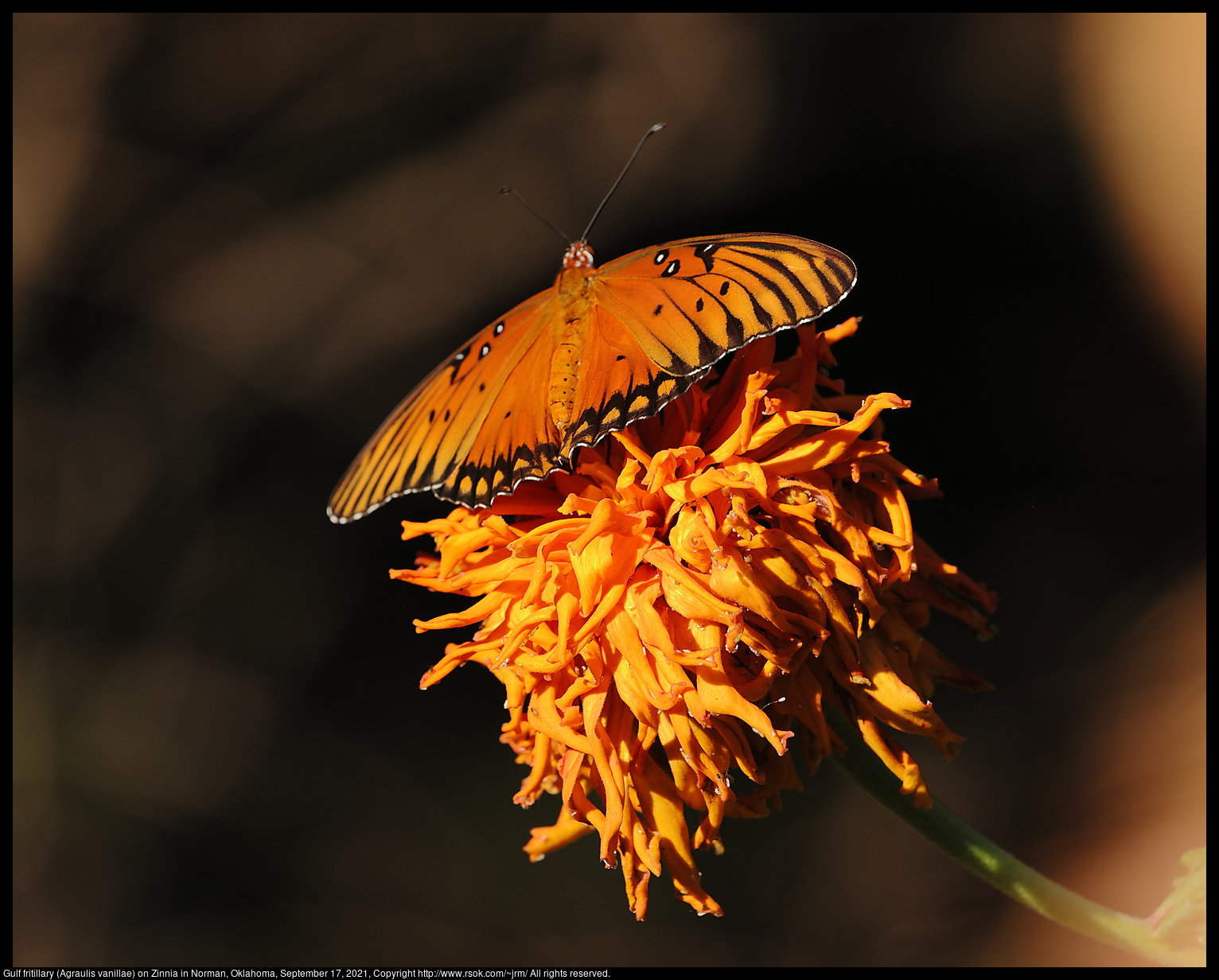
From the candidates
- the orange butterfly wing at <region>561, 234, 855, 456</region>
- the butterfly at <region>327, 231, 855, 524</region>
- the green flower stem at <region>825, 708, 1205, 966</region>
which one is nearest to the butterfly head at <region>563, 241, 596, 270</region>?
the butterfly at <region>327, 231, 855, 524</region>

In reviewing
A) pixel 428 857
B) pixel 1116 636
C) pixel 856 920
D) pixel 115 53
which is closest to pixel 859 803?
pixel 856 920

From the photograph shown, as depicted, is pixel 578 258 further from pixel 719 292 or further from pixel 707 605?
pixel 707 605

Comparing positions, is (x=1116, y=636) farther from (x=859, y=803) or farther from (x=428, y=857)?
(x=428, y=857)

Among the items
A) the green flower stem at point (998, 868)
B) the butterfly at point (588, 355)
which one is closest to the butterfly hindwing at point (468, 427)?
the butterfly at point (588, 355)

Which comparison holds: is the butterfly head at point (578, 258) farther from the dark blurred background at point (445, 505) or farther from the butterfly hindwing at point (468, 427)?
the dark blurred background at point (445, 505)

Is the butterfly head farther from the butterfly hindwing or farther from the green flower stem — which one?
the green flower stem

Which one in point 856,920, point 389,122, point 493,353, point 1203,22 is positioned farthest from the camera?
point 856,920
